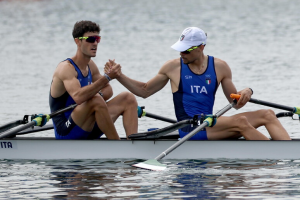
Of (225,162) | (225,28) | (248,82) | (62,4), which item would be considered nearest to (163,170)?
(225,162)

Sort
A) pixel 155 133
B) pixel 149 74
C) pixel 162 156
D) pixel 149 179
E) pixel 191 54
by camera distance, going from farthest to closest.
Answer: pixel 149 74
pixel 155 133
pixel 191 54
pixel 162 156
pixel 149 179

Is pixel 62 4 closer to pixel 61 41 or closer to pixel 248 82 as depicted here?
pixel 61 41

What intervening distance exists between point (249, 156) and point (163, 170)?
1.33 meters

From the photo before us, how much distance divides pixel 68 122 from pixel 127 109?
3.13 ft

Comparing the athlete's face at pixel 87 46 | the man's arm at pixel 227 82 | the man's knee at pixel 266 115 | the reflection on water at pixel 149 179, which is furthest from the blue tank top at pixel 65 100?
the man's knee at pixel 266 115

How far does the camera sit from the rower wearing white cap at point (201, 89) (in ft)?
37.9

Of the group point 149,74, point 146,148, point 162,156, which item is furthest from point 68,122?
point 149,74

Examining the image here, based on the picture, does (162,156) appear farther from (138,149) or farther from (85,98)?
(85,98)

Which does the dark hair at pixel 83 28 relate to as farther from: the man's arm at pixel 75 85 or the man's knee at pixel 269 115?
the man's knee at pixel 269 115

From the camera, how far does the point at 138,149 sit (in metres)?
11.8

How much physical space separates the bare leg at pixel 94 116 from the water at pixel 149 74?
1.79 ft

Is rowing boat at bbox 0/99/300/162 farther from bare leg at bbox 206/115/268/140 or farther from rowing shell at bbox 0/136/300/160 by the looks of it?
bare leg at bbox 206/115/268/140

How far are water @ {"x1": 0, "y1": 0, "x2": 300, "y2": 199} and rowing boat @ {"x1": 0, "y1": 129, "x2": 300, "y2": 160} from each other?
0.38 ft

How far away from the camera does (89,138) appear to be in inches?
476
